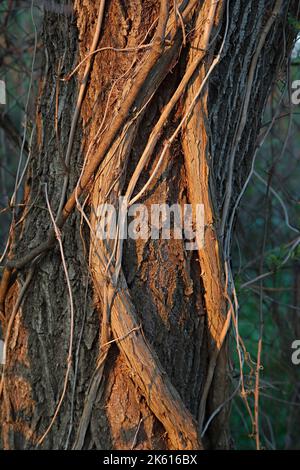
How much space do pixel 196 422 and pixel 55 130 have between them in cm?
76

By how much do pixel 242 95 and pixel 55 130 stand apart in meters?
0.46

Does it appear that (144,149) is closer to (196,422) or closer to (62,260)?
(62,260)

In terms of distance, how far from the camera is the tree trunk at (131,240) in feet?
4.34

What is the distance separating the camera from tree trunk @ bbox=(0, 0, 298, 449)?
132 centimetres

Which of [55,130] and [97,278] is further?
[55,130]

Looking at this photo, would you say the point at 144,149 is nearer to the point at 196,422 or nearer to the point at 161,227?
the point at 161,227

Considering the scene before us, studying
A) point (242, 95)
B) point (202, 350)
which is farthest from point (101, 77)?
point (202, 350)

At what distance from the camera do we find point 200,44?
1316mm

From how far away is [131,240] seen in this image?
135cm

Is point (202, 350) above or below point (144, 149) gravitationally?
below

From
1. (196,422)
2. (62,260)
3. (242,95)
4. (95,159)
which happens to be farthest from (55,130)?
(196,422)

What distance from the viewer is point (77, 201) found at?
53.2 inches

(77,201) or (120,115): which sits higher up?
(120,115)
